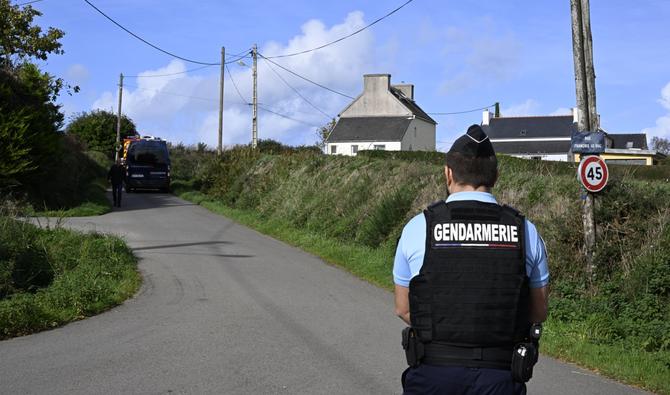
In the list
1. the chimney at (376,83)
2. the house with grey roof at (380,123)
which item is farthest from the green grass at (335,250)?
the chimney at (376,83)

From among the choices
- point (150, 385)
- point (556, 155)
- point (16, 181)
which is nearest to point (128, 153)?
point (16, 181)

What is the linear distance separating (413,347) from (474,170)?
2.83 feet

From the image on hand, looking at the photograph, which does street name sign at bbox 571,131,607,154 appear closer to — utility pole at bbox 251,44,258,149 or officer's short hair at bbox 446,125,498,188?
officer's short hair at bbox 446,125,498,188

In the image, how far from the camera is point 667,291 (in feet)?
35.1

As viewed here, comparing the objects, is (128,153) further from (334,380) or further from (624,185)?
(334,380)

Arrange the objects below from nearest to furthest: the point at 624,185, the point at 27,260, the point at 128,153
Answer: the point at 624,185
the point at 27,260
the point at 128,153

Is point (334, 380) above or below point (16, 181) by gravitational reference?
below

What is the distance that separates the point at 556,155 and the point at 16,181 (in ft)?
199

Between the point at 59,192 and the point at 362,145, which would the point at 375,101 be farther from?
the point at 59,192

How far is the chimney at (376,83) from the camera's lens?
247 ft

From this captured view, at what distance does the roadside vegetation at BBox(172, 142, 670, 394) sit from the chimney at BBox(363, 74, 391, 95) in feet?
166

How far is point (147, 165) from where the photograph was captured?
42.1 metres

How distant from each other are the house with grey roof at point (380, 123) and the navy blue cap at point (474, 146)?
212 ft

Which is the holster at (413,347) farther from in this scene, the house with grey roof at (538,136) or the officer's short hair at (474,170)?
the house with grey roof at (538,136)
